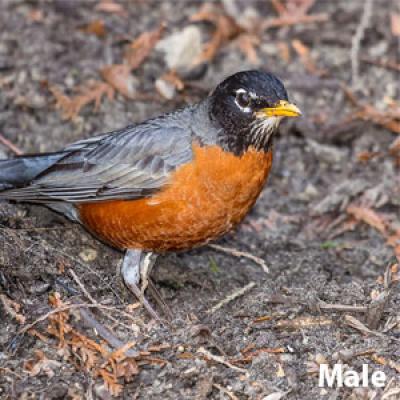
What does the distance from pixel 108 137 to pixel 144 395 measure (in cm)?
253

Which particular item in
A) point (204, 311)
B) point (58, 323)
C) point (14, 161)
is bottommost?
point (204, 311)

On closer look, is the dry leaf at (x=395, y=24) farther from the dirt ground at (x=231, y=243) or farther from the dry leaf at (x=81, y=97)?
the dry leaf at (x=81, y=97)

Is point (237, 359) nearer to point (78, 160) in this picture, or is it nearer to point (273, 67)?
point (78, 160)

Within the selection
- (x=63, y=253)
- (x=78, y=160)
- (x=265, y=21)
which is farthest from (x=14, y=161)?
(x=265, y=21)

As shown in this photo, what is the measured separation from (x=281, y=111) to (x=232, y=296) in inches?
61.0

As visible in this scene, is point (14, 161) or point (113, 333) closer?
point (113, 333)

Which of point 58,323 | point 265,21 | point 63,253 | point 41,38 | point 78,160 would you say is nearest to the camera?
point 58,323

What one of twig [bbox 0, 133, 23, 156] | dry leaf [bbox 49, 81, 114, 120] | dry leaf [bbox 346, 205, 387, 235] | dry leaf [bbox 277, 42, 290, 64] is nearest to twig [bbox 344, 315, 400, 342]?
dry leaf [bbox 346, 205, 387, 235]

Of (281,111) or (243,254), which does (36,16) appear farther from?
(281,111)

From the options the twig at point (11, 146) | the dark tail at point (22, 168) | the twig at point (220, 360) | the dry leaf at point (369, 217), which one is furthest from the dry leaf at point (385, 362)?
the twig at point (11, 146)

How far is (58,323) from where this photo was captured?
5629 millimetres

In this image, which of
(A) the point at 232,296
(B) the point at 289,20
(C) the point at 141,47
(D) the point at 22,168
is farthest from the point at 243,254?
(B) the point at 289,20

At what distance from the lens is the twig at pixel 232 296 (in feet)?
21.1

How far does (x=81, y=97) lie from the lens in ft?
27.3
